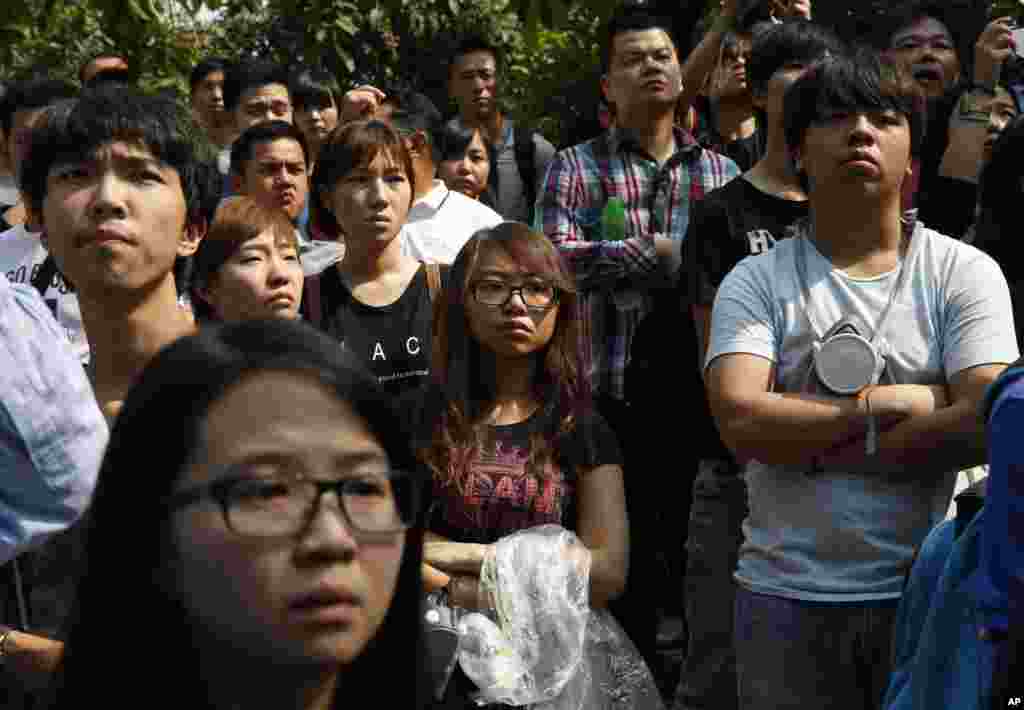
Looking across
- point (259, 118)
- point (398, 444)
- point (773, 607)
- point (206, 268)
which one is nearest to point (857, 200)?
point (773, 607)

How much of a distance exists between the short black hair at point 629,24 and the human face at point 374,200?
1455 millimetres

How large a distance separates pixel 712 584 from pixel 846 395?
1.19 m

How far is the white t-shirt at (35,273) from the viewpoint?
14.9 feet

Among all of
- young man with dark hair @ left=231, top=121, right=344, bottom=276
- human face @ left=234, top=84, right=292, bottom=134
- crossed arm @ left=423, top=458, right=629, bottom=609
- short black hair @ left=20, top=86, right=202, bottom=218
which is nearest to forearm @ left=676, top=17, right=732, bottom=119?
young man with dark hair @ left=231, top=121, right=344, bottom=276

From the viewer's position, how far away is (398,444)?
1971mm

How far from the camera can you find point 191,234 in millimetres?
3680

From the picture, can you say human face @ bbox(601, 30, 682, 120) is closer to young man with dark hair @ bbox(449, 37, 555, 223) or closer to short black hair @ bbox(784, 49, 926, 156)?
young man with dark hair @ bbox(449, 37, 555, 223)

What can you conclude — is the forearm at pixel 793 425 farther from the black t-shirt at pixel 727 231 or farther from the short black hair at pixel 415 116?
the short black hair at pixel 415 116

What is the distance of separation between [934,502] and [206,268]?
6.48 ft

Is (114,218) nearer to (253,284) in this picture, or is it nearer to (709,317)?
(253,284)

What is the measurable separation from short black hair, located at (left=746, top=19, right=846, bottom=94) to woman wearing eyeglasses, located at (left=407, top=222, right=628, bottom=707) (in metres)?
1.20

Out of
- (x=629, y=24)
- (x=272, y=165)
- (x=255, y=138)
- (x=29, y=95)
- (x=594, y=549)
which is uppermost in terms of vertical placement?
(x=629, y=24)

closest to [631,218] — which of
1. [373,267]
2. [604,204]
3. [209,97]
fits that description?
[604,204]

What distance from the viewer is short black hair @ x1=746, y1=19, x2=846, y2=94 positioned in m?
5.37
